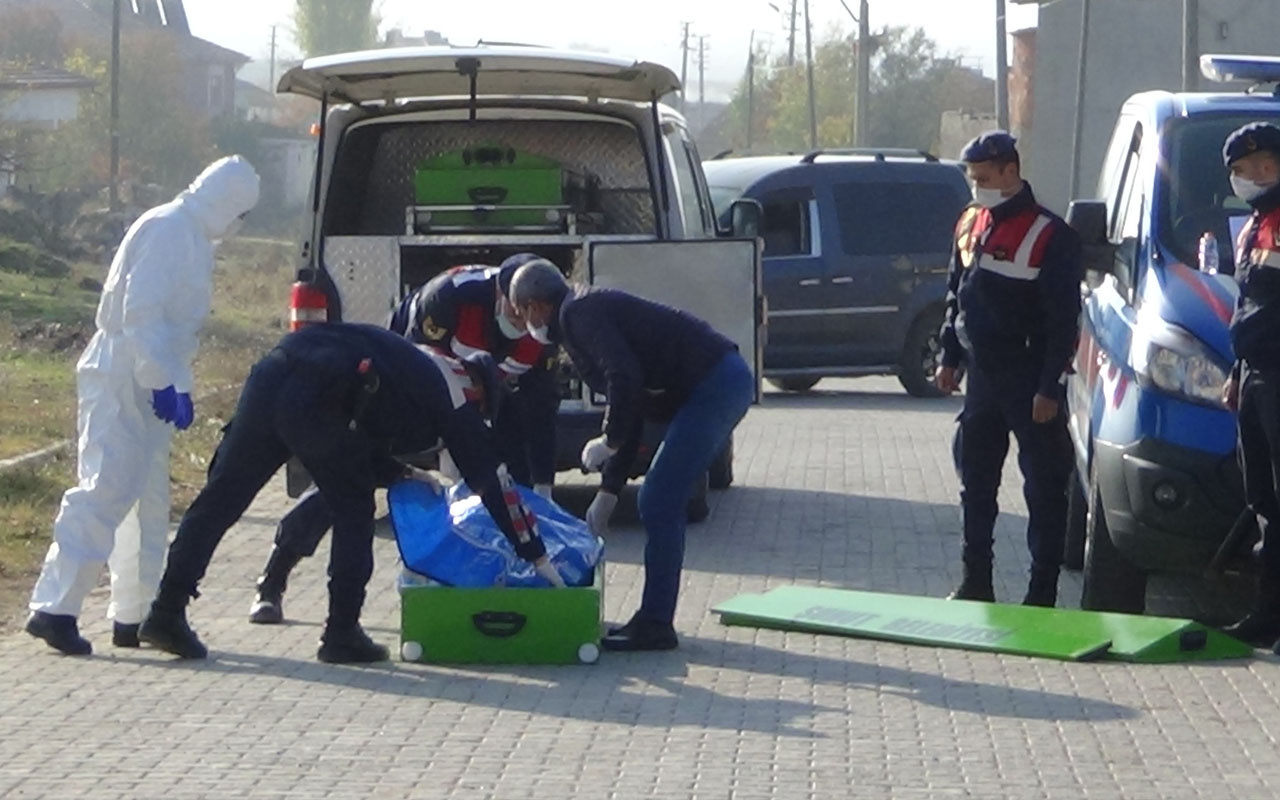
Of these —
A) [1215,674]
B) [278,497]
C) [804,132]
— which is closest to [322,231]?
[278,497]

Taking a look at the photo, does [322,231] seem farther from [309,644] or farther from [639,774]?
[639,774]

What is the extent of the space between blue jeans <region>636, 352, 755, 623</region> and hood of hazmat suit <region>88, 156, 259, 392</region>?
176 centimetres

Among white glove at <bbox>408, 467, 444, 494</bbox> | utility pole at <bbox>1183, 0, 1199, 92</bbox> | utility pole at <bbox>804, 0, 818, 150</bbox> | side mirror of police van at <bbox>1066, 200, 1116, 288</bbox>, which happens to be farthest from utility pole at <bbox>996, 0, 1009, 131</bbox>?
white glove at <bbox>408, 467, 444, 494</bbox>

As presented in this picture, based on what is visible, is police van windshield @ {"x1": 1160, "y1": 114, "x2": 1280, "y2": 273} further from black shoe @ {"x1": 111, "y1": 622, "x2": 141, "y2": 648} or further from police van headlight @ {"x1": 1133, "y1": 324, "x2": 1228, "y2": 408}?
black shoe @ {"x1": 111, "y1": 622, "x2": 141, "y2": 648}

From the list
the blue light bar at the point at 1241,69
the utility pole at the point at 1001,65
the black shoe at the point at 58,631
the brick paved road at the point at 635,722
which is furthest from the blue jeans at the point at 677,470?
the utility pole at the point at 1001,65

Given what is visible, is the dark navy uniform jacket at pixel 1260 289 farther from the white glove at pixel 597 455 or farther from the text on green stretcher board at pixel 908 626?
the white glove at pixel 597 455

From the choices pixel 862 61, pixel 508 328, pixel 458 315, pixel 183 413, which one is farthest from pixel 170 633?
pixel 862 61

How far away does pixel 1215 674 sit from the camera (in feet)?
26.8

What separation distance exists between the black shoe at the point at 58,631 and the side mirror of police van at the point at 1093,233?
4.11 m

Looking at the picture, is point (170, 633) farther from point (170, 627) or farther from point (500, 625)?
point (500, 625)

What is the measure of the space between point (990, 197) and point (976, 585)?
1.63 metres

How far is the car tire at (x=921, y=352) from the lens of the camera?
21.0m

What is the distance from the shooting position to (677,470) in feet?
28.2

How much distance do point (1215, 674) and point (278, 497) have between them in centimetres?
691
